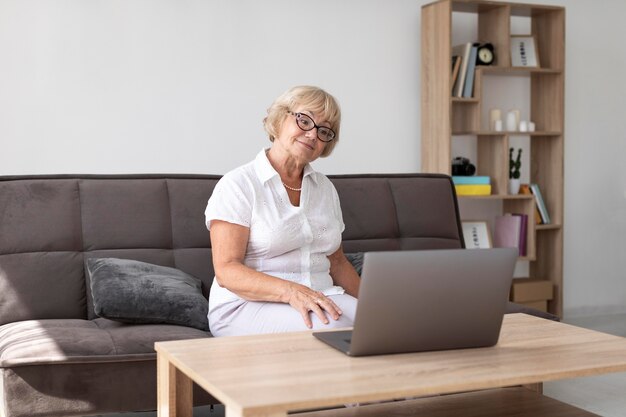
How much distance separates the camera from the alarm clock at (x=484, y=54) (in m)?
5.01

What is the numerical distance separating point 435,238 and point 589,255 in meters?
2.47

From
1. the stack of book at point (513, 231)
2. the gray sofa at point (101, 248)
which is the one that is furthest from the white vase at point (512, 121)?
the gray sofa at point (101, 248)

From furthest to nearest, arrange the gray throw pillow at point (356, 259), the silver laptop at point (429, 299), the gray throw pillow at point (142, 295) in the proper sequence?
1. the gray throw pillow at point (356, 259)
2. the gray throw pillow at point (142, 295)
3. the silver laptop at point (429, 299)

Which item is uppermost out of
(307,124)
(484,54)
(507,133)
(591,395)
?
(484,54)

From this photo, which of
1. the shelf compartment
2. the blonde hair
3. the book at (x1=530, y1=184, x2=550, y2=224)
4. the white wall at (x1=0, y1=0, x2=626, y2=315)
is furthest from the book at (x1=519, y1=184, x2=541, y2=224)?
the blonde hair

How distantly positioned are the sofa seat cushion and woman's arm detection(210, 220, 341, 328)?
10.8 inches

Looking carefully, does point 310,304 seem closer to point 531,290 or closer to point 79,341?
point 79,341

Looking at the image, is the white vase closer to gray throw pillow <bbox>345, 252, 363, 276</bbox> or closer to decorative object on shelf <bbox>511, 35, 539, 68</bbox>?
decorative object on shelf <bbox>511, 35, 539, 68</bbox>

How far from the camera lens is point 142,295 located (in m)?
2.89

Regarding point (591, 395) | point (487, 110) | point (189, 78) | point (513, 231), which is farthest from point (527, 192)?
point (189, 78)

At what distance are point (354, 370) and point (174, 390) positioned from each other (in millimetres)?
481

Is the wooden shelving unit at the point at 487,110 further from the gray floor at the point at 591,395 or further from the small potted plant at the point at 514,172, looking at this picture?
the gray floor at the point at 591,395

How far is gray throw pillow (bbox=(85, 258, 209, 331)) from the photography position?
9.36 feet

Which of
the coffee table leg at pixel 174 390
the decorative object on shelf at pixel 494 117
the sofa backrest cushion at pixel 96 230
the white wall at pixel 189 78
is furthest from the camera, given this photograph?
the decorative object on shelf at pixel 494 117
